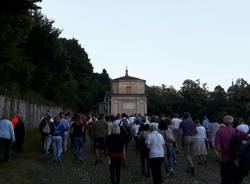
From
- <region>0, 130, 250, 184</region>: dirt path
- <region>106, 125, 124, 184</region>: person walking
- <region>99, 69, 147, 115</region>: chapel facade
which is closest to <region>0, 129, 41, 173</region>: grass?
<region>0, 130, 250, 184</region>: dirt path

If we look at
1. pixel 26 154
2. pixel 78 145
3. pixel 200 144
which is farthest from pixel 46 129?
pixel 200 144

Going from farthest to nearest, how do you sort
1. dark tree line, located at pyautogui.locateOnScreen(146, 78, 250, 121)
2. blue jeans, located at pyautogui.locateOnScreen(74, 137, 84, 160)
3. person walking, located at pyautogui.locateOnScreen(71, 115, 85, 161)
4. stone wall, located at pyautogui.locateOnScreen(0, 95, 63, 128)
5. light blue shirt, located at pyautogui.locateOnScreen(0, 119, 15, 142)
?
dark tree line, located at pyautogui.locateOnScreen(146, 78, 250, 121) → stone wall, located at pyautogui.locateOnScreen(0, 95, 63, 128) → blue jeans, located at pyautogui.locateOnScreen(74, 137, 84, 160) → person walking, located at pyautogui.locateOnScreen(71, 115, 85, 161) → light blue shirt, located at pyautogui.locateOnScreen(0, 119, 15, 142)

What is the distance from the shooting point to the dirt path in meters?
15.2

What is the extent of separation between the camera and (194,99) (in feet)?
342

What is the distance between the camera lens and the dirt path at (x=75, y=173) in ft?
49.8

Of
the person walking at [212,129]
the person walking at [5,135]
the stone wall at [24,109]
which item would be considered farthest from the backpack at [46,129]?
the person walking at [212,129]

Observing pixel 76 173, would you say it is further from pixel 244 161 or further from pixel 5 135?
pixel 244 161

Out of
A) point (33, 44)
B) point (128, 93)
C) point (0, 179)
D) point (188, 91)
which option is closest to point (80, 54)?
point (128, 93)

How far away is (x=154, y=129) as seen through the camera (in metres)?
14.2

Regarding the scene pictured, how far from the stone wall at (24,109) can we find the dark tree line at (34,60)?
0.94 m

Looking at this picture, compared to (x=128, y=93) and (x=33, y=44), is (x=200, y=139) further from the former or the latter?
(x=128, y=93)

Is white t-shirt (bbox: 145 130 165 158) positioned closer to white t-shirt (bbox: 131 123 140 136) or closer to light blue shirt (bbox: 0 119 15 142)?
light blue shirt (bbox: 0 119 15 142)

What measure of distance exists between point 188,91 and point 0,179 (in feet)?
314

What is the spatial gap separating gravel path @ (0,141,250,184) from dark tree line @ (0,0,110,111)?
963 centimetres
